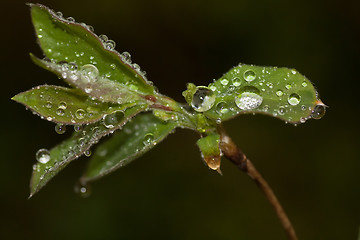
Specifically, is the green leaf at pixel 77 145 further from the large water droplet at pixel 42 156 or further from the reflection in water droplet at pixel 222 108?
the reflection in water droplet at pixel 222 108

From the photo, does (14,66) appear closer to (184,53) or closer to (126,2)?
(126,2)

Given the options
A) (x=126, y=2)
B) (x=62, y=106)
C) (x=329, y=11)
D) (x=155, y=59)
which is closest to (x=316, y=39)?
(x=329, y=11)

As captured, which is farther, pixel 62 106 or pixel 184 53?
pixel 184 53

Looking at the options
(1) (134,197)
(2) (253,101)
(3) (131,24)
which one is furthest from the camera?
(3) (131,24)

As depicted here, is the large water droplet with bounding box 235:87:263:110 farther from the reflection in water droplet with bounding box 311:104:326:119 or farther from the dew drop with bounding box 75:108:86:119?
the dew drop with bounding box 75:108:86:119

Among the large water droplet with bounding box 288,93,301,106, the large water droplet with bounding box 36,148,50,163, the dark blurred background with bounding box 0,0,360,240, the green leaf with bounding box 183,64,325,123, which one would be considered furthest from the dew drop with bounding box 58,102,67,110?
the dark blurred background with bounding box 0,0,360,240

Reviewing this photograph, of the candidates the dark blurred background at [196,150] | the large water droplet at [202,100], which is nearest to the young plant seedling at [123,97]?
the large water droplet at [202,100]
